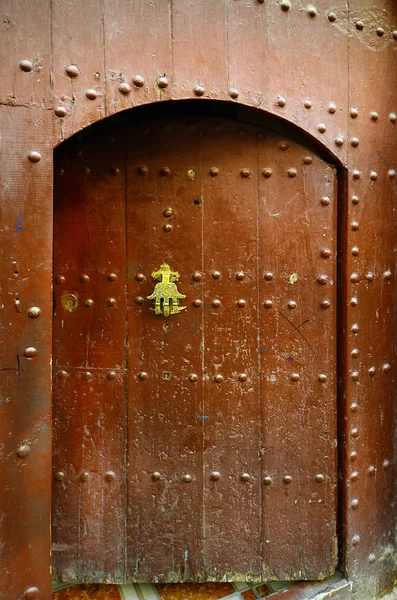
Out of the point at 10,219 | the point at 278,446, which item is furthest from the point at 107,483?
the point at 10,219

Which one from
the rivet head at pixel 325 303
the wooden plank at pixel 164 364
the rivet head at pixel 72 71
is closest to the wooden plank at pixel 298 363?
the rivet head at pixel 325 303

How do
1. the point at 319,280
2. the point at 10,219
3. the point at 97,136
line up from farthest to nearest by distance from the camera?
the point at 319,280 → the point at 97,136 → the point at 10,219

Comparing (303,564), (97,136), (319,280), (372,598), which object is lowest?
(372,598)

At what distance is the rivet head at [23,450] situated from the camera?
3.72 ft

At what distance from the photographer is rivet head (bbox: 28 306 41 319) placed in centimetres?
114

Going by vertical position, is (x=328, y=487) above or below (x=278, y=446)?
below

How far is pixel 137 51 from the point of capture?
1181 millimetres

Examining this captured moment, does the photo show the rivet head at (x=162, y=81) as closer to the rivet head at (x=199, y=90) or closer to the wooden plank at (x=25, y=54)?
the rivet head at (x=199, y=90)

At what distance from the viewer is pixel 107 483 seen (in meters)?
1.43

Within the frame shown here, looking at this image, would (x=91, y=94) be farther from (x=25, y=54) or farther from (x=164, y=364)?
(x=164, y=364)

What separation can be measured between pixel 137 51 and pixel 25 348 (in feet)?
2.97

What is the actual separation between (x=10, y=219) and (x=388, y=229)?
1.30m

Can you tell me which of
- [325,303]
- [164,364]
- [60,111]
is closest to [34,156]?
[60,111]

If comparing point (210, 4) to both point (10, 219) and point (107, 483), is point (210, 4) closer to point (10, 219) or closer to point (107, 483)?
point (10, 219)
